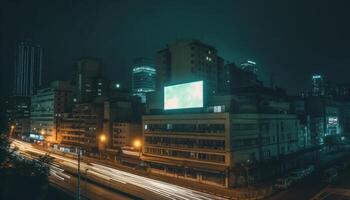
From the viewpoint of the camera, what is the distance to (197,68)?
107 metres

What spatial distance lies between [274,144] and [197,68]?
46.5m

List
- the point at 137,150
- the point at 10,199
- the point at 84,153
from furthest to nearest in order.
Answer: the point at 84,153 → the point at 137,150 → the point at 10,199

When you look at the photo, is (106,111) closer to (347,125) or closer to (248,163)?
(248,163)

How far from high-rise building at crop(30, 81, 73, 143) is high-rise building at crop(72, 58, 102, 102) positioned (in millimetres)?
6773

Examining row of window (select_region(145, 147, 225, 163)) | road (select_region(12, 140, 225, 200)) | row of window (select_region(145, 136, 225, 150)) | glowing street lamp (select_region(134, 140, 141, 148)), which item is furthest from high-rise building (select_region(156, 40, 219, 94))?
road (select_region(12, 140, 225, 200))

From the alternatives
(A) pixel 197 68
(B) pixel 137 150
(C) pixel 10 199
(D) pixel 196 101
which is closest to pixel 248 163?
(D) pixel 196 101

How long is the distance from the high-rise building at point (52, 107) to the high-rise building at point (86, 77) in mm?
6773

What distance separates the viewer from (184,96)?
2640 inches

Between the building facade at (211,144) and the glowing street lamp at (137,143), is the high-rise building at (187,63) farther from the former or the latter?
the building facade at (211,144)

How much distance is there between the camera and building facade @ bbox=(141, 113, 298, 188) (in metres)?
54.4

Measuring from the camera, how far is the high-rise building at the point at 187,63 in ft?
348

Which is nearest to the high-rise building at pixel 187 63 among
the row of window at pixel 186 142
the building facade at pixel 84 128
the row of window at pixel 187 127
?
the building facade at pixel 84 128

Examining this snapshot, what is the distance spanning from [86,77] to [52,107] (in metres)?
25.8

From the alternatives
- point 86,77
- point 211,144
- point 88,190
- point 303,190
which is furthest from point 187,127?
point 86,77
